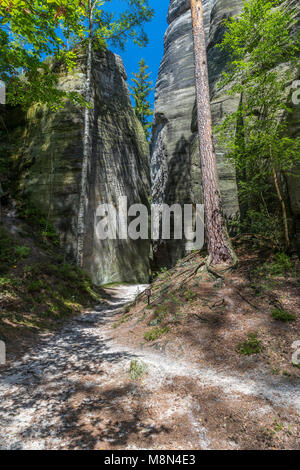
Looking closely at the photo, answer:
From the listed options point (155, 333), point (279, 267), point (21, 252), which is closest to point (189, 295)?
point (155, 333)

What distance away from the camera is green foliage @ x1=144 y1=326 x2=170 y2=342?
17.9ft

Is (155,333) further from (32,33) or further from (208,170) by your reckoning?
(32,33)

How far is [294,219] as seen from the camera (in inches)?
271

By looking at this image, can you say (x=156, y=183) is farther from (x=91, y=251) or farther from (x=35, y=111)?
(x=35, y=111)

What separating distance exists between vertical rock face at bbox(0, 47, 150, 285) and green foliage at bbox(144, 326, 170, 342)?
9.88m

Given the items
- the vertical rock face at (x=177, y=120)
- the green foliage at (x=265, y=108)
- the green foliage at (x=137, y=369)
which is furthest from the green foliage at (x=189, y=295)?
the vertical rock face at (x=177, y=120)

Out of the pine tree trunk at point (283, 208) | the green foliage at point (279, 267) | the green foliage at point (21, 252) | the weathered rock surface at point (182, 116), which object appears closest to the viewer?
the green foliage at point (279, 267)

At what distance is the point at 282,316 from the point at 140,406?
10.9 feet

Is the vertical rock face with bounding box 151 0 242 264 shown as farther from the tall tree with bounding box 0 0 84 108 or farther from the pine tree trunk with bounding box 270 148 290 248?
the tall tree with bounding box 0 0 84 108

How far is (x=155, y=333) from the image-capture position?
557cm

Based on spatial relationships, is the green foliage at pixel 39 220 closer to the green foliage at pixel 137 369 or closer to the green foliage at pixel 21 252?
the green foliage at pixel 21 252

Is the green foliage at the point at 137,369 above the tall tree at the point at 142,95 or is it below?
below

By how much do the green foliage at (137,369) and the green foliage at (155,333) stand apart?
46.6 inches

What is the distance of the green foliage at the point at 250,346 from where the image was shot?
4238 millimetres
